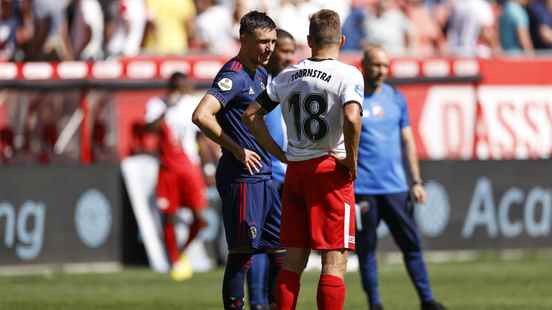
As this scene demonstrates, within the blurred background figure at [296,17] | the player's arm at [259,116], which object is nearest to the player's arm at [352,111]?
the player's arm at [259,116]

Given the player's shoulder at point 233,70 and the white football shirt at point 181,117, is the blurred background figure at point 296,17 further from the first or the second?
the player's shoulder at point 233,70

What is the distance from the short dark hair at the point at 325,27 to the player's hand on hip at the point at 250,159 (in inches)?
41.3

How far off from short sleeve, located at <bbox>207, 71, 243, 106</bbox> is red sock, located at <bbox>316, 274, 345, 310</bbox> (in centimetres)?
150

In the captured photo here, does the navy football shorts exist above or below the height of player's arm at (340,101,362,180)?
below

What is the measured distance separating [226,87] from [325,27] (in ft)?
3.21

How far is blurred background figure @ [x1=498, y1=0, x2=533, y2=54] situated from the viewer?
83.7ft

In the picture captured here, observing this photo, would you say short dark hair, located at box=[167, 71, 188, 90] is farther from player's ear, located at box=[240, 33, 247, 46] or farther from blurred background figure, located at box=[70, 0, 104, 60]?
player's ear, located at box=[240, 33, 247, 46]

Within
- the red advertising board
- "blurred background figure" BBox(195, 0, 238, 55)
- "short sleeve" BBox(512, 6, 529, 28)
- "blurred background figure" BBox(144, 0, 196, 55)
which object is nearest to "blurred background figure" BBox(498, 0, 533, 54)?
"short sleeve" BBox(512, 6, 529, 28)

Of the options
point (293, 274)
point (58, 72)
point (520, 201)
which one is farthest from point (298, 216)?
point (520, 201)

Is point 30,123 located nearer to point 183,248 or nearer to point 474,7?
point 183,248

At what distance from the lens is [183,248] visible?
63.8ft

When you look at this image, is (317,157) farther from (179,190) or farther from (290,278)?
(179,190)

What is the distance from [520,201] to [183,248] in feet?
16.9

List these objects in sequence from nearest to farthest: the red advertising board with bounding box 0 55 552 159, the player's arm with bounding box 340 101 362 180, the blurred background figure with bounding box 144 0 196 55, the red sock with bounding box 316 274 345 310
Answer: the player's arm with bounding box 340 101 362 180 → the red sock with bounding box 316 274 345 310 → the red advertising board with bounding box 0 55 552 159 → the blurred background figure with bounding box 144 0 196 55
